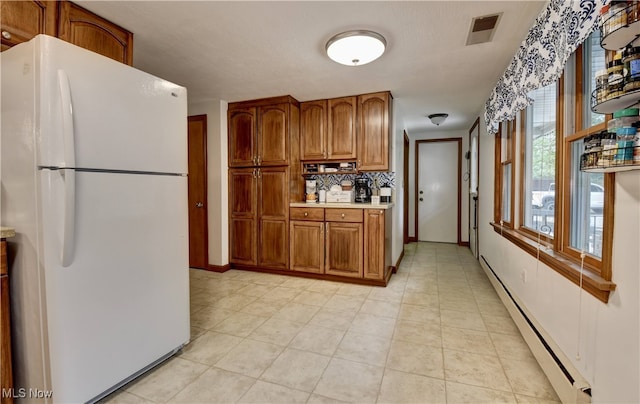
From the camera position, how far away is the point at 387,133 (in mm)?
3363

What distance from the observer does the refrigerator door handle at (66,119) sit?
1272 millimetres

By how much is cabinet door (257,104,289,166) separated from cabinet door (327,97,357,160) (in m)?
0.55

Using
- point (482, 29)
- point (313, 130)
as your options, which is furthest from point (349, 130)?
point (482, 29)

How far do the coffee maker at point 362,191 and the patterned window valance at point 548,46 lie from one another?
5.89ft

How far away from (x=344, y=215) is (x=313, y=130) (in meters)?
1.20

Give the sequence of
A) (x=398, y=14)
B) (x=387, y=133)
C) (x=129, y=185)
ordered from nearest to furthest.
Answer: (x=129, y=185) → (x=398, y=14) → (x=387, y=133)

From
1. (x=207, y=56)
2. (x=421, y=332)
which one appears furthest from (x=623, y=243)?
(x=207, y=56)

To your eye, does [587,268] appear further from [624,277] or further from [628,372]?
[628,372]

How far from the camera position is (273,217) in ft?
12.2

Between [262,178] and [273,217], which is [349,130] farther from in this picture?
[273,217]

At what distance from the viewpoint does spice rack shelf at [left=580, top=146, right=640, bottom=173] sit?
0.98m

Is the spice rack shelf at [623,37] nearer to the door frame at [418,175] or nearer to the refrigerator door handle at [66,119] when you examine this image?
the refrigerator door handle at [66,119]

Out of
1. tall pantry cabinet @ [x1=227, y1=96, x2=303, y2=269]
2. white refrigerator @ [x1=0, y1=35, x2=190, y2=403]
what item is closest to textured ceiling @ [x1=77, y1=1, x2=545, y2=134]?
tall pantry cabinet @ [x1=227, y1=96, x2=303, y2=269]

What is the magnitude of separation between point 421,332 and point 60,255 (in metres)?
2.29
